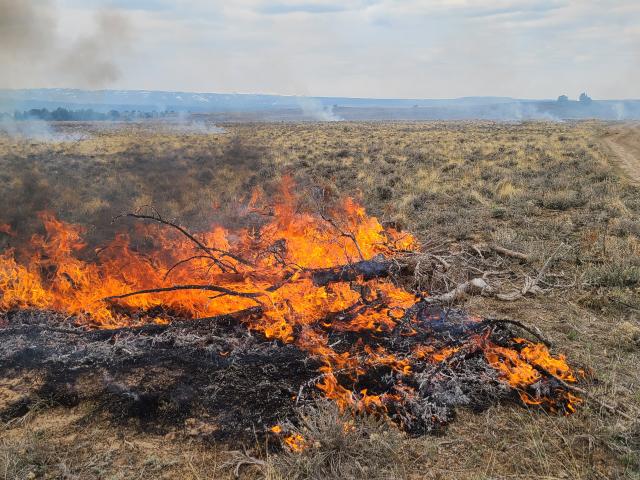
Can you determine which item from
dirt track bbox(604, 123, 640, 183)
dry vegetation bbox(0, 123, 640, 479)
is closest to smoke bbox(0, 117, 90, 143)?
dry vegetation bbox(0, 123, 640, 479)

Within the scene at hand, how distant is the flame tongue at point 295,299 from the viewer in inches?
173

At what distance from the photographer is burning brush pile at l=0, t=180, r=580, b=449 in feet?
13.4

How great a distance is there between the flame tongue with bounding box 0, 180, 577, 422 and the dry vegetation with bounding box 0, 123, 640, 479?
0.51 metres

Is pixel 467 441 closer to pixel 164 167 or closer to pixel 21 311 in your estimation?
pixel 21 311

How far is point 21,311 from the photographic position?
5.75 m

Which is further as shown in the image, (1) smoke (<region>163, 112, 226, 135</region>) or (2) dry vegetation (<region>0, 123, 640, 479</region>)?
(1) smoke (<region>163, 112, 226, 135</region>)

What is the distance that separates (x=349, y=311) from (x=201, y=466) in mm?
2542

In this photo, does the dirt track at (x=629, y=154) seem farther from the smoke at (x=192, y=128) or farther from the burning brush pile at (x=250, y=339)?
the smoke at (x=192, y=128)

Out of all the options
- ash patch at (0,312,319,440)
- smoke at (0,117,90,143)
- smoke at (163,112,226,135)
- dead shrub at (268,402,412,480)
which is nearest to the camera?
dead shrub at (268,402,412,480)

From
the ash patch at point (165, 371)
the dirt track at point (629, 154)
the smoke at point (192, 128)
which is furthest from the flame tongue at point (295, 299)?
the smoke at point (192, 128)

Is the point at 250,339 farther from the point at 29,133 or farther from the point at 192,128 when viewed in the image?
the point at 192,128

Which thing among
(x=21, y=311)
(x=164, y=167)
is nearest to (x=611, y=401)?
(x=21, y=311)

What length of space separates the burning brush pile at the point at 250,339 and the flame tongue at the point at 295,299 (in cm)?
2

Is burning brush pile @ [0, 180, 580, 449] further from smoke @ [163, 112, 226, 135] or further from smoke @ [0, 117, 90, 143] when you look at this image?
smoke @ [163, 112, 226, 135]
